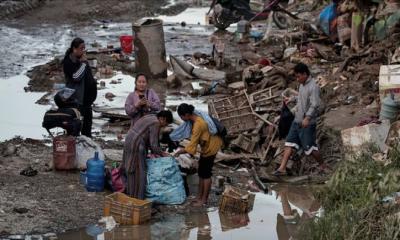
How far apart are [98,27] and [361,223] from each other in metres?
21.1

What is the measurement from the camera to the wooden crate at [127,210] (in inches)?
389

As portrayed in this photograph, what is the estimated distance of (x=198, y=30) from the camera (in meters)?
27.2

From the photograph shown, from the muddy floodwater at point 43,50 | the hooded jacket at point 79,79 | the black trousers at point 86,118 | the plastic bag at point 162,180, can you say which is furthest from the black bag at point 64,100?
the muddy floodwater at point 43,50

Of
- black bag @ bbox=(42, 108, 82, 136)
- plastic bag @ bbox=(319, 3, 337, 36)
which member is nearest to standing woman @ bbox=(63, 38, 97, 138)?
black bag @ bbox=(42, 108, 82, 136)

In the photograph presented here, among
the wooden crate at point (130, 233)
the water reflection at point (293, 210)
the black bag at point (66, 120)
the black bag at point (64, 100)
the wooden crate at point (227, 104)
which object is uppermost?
the black bag at point (64, 100)

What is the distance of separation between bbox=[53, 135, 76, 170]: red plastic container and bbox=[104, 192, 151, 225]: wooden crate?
1.53 m

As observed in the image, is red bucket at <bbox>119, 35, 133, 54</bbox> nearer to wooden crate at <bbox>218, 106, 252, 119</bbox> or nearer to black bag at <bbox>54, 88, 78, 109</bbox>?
wooden crate at <bbox>218, 106, 252, 119</bbox>

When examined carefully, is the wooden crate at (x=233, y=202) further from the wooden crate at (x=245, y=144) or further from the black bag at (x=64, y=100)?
the black bag at (x=64, y=100)

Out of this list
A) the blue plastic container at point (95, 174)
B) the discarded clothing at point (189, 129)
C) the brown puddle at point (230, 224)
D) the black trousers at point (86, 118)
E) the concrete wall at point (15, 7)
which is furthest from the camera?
the concrete wall at point (15, 7)

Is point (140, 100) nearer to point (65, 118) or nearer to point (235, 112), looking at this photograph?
point (65, 118)

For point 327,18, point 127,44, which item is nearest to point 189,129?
point 327,18

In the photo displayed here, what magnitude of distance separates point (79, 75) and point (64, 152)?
116 cm

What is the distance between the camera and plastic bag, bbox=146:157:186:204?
10.5 metres

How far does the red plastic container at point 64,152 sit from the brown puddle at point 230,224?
1.74m
